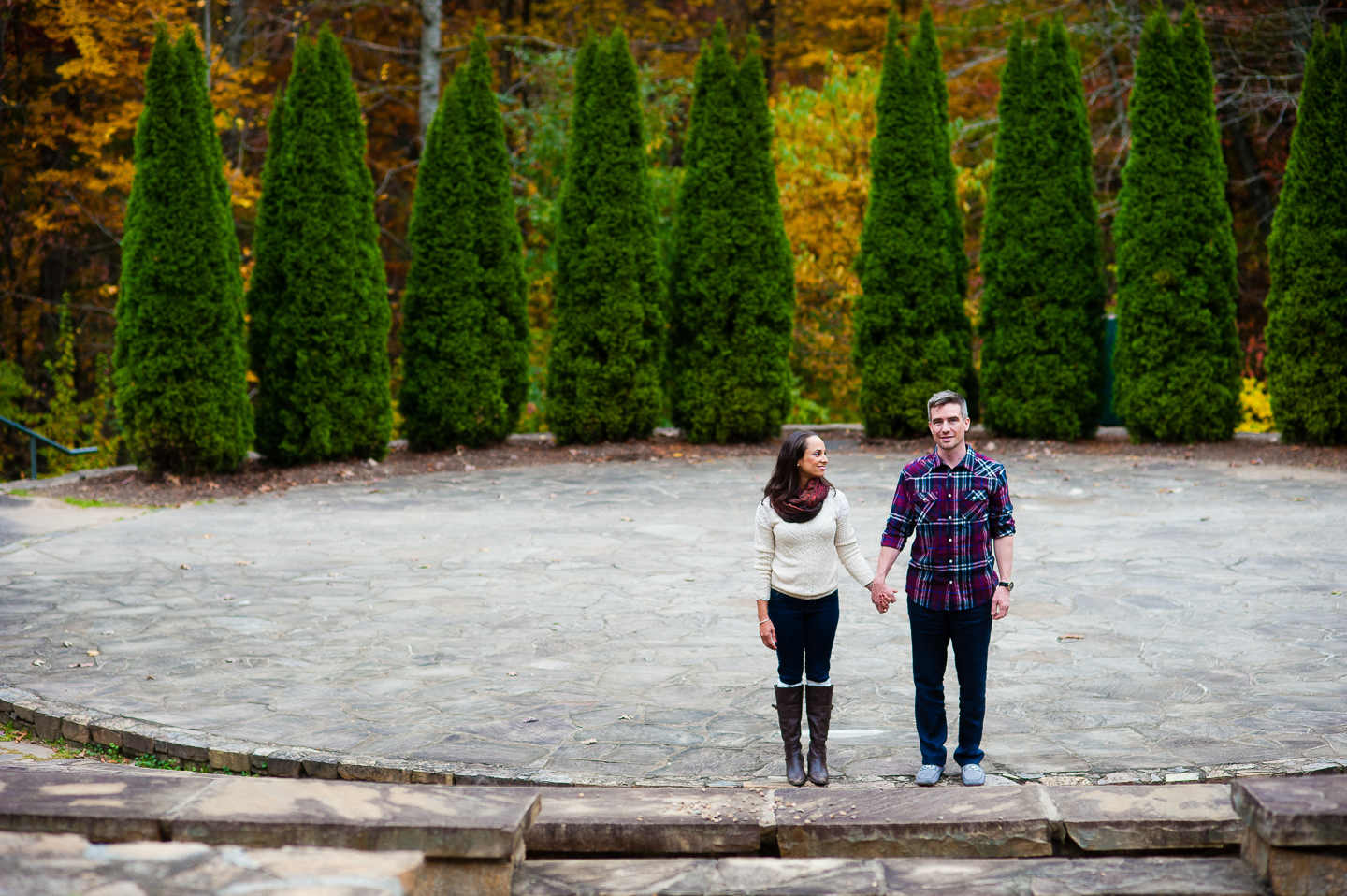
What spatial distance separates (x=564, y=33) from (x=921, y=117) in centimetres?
1114

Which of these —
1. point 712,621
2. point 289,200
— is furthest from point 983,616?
point 289,200

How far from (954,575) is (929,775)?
2.37 ft

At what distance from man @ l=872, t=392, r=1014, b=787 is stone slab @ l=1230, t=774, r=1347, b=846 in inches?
37.8

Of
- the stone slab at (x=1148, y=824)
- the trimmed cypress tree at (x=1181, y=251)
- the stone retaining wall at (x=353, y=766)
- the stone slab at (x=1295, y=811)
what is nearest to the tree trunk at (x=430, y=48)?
the trimmed cypress tree at (x=1181, y=251)

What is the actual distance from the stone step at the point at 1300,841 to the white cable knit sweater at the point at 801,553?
1.53m

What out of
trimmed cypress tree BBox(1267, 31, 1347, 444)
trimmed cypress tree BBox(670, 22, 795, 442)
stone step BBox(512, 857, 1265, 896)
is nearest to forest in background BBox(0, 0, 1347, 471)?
trimmed cypress tree BBox(670, 22, 795, 442)

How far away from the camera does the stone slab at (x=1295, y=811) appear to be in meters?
3.31

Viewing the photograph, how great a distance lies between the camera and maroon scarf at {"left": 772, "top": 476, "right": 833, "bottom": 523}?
14.4 ft

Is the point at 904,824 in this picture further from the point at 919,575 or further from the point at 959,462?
the point at 959,462

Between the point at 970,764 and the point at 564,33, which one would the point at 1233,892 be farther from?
the point at 564,33

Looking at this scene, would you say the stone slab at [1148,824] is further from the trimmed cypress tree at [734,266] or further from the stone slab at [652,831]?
the trimmed cypress tree at [734,266]

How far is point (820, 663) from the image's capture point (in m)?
4.45

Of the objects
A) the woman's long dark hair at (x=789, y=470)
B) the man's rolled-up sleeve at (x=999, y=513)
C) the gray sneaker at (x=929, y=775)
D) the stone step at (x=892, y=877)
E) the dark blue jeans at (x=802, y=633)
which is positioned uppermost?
the woman's long dark hair at (x=789, y=470)

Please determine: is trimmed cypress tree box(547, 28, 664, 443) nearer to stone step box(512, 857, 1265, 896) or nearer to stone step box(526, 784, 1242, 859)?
stone step box(526, 784, 1242, 859)
